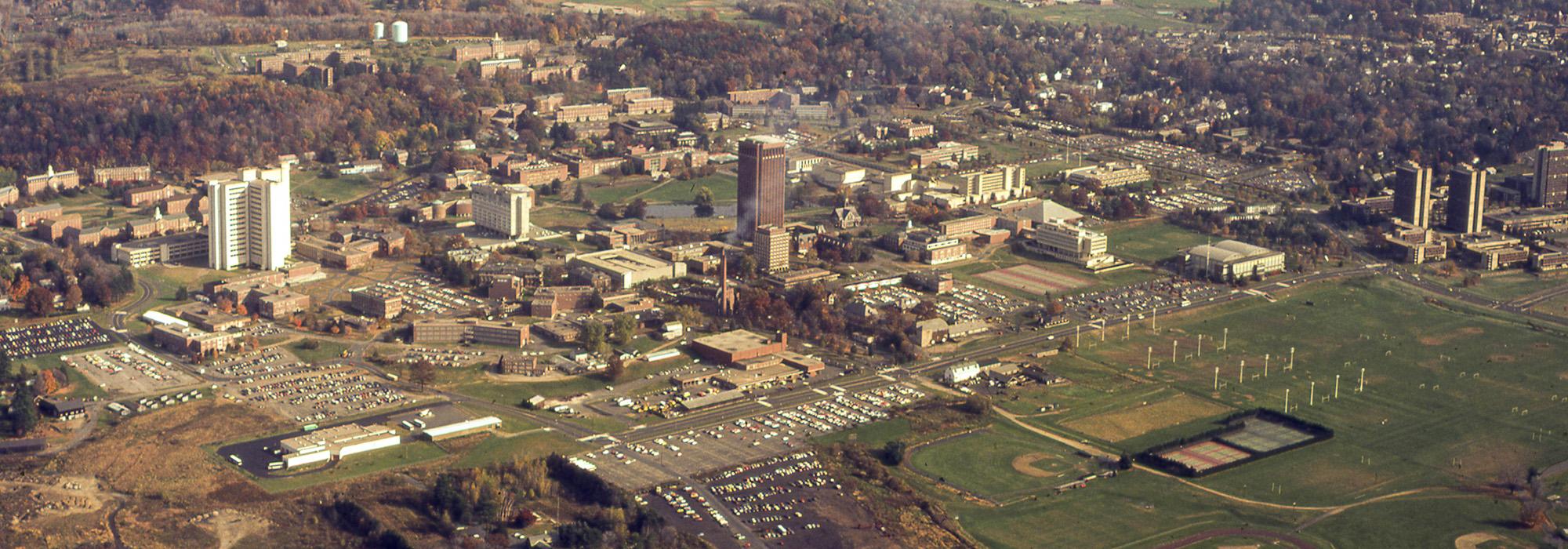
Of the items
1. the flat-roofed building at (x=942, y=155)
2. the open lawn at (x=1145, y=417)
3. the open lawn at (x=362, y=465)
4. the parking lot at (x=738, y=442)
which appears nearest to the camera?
the open lawn at (x=362, y=465)

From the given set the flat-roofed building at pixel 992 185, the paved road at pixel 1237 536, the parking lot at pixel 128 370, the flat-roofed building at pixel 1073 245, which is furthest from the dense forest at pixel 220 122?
the paved road at pixel 1237 536

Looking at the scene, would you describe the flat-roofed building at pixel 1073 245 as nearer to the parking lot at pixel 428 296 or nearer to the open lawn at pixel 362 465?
the parking lot at pixel 428 296

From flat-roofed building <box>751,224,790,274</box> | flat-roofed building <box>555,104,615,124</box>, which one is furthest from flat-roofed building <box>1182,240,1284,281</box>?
flat-roofed building <box>555,104,615,124</box>

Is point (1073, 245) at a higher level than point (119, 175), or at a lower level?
lower

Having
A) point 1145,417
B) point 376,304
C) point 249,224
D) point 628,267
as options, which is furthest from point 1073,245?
point 249,224

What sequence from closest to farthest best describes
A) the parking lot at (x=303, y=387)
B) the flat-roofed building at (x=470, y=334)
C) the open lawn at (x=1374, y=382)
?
the open lawn at (x=1374, y=382) < the parking lot at (x=303, y=387) < the flat-roofed building at (x=470, y=334)

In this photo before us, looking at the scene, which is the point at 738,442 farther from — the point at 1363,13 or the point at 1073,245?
the point at 1363,13

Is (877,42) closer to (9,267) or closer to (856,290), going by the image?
(856,290)
